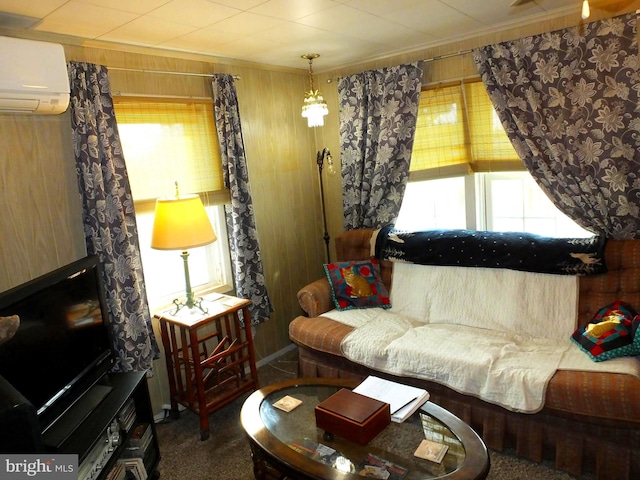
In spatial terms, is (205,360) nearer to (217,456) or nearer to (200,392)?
(200,392)

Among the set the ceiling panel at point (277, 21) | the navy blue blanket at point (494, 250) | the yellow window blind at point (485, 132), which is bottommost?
the navy blue blanket at point (494, 250)

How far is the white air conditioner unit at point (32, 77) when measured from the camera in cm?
209

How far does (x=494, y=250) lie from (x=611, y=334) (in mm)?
844

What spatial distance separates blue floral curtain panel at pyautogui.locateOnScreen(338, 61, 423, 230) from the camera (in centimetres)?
347

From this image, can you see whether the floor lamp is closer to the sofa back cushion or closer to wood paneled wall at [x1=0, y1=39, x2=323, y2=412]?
wood paneled wall at [x1=0, y1=39, x2=323, y2=412]

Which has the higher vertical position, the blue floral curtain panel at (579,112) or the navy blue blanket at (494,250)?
the blue floral curtain panel at (579,112)

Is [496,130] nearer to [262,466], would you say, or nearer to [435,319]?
[435,319]

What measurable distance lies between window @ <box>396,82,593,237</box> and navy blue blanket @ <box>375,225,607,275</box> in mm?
346

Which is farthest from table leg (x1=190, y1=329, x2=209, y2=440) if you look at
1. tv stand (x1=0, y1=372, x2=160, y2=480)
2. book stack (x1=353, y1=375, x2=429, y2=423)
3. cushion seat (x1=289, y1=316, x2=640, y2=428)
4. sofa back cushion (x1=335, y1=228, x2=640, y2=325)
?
sofa back cushion (x1=335, y1=228, x2=640, y2=325)

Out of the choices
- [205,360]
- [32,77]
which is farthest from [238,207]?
[32,77]

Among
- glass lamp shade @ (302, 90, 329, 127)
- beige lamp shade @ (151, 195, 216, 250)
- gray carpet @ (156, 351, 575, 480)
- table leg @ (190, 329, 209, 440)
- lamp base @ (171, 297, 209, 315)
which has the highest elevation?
glass lamp shade @ (302, 90, 329, 127)

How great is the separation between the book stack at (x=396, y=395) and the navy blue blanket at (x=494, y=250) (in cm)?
122

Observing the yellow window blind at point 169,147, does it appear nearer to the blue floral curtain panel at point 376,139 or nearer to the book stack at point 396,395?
the blue floral curtain panel at point 376,139

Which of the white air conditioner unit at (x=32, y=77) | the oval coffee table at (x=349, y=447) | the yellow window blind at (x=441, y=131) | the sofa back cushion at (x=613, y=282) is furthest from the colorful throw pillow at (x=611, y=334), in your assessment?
the white air conditioner unit at (x=32, y=77)
